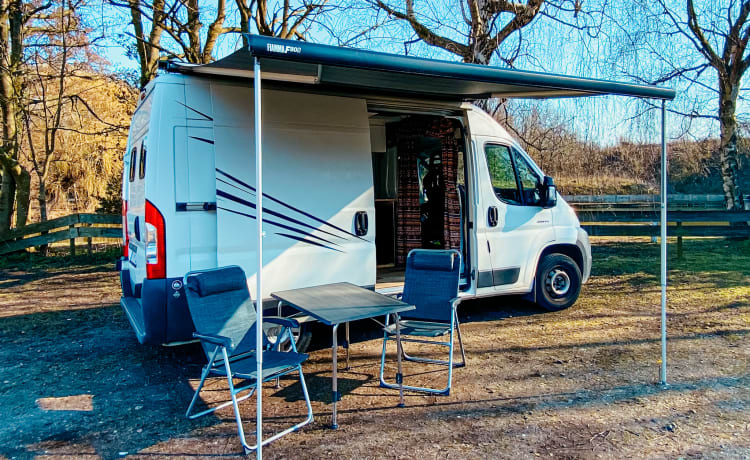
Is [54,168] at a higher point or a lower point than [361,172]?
higher

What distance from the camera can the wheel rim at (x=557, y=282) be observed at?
605 cm

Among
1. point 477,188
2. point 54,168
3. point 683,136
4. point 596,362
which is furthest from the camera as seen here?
point 54,168

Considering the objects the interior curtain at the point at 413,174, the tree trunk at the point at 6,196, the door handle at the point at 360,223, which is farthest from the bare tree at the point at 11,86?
the door handle at the point at 360,223

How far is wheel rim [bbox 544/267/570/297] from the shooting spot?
605 cm

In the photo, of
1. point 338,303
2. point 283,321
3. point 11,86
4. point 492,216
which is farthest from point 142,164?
point 11,86

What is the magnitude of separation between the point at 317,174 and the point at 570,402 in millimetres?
2677

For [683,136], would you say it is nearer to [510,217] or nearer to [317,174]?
[510,217]

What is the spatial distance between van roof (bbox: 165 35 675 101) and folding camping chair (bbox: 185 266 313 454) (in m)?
1.51

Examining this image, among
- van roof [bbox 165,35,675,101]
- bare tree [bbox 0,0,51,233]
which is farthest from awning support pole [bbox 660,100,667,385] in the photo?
bare tree [bbox 0,0,51,233]

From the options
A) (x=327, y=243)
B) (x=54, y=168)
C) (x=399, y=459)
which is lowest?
(x=399, y=459)

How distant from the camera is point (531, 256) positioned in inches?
225

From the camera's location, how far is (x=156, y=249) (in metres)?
3.84

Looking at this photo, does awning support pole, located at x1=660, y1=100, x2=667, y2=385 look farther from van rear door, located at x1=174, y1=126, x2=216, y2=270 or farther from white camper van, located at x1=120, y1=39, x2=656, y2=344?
van rear door, located at x1=174, y1=126, x2=216, y2=270

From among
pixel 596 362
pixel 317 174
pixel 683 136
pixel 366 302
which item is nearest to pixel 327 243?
pixel 317 174
